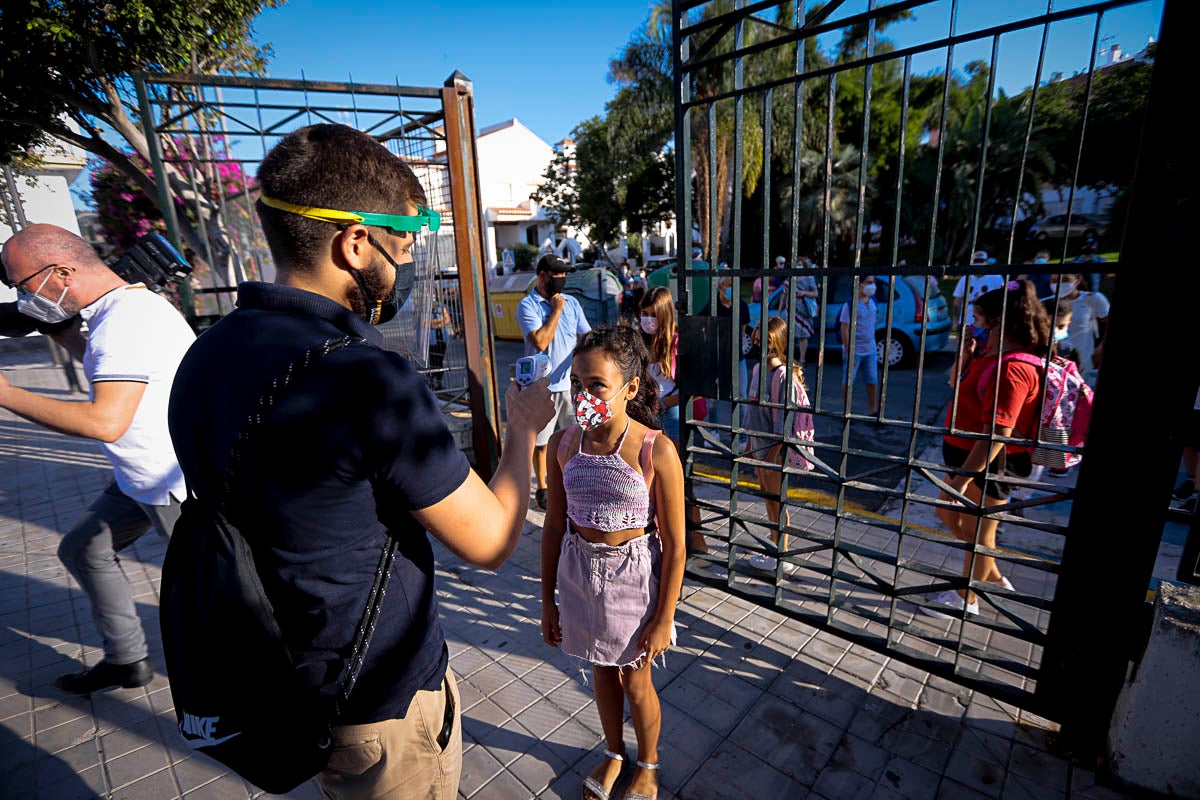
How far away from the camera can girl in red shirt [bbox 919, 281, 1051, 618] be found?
9.38ft

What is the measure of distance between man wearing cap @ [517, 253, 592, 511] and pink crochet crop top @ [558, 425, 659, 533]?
93.3 inches

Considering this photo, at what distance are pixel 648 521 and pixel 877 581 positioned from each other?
53.1 inches

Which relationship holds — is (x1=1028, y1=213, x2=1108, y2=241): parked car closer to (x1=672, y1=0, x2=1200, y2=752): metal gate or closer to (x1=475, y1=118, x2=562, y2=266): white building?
(x1=672, y1=0, x2=1200, y2=752): metal gate

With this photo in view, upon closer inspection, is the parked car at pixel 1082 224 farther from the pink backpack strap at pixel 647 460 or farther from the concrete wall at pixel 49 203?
the concrete wall at pixel 49 203

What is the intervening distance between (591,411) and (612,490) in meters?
0.29

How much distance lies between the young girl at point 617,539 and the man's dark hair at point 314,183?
97 centimetres

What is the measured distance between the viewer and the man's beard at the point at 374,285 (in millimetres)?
1304

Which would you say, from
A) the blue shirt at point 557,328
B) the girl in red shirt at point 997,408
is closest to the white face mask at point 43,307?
the blue shirt at point 557,328

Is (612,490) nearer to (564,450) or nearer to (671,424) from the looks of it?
(564,450)

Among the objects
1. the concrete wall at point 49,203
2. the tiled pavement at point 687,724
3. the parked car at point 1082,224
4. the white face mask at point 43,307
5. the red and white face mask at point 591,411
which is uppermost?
the concrete wall at point 49,203

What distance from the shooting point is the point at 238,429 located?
111cm

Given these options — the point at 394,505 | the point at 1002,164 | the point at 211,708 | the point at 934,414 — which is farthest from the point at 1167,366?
the point at 1002,164

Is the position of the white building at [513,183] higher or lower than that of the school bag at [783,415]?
higher

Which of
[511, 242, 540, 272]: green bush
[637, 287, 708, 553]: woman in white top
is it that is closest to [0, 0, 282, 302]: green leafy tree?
[637, 287, 708, 553]: woman in white top
